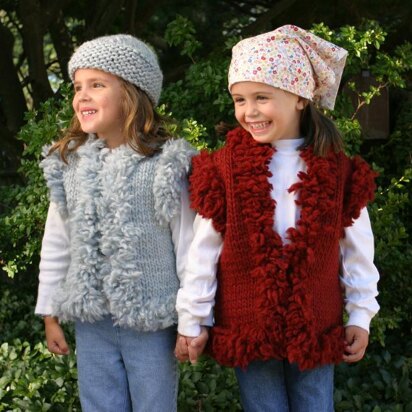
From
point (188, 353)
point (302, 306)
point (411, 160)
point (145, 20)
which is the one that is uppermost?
point (145, 20)

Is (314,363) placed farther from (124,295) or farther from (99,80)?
(99,80)

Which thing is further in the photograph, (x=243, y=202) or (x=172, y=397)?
(x=172, y=397)

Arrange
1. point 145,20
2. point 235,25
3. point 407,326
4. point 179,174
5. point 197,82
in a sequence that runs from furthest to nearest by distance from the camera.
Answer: point 235,25
point 145,20
point 407,326
point 197,82
point 179,174

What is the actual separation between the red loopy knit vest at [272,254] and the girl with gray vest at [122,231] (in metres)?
0.16

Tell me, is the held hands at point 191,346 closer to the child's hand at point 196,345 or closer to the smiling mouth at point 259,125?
the child's hand at point 196,345

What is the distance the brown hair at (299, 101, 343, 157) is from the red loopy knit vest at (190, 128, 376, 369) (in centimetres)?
3

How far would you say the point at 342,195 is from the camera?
7.71 feet

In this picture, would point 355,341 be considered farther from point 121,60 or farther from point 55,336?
point 121,60

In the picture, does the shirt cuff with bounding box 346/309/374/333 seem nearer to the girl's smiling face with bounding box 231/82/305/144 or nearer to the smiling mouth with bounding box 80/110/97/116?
the girl's smiling face with bounding box 231/82/305/144

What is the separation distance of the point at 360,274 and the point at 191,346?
22.9 inches

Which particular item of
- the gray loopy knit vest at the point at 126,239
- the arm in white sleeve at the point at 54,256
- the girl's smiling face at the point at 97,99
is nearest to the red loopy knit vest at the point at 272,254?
the gray loopy knit vest at the point at 126,239

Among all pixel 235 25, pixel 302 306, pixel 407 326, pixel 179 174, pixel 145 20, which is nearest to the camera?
pixel 302 306

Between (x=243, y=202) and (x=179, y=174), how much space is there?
0.25m

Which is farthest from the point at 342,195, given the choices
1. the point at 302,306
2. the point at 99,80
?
the point at 99,80
